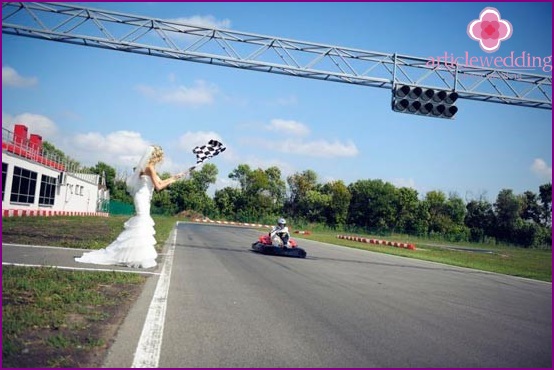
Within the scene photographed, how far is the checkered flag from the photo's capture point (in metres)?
9.62

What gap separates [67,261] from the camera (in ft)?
27.7

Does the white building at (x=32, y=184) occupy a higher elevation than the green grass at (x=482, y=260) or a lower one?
higher

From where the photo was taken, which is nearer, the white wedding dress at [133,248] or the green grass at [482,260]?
the white wedding dress at [133,248]

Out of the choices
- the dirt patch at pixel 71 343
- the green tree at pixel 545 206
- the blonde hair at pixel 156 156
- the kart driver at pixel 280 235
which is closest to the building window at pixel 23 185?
the kart driver at pixel 280 235

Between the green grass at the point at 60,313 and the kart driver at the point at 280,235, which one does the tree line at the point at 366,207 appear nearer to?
the kart driver at the point at 280,235

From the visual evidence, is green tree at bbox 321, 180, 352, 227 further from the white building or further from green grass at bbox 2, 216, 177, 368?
green grass at bbox 2, 216, 177, 368

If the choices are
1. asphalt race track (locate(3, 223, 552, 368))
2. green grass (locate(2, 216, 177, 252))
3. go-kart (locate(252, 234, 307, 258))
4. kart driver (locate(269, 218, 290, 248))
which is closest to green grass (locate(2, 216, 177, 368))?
asphalt race track (locate(3, 223, 552, 368))

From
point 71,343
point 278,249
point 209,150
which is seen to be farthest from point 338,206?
point 71,343

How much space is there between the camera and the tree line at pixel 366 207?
72.8 m

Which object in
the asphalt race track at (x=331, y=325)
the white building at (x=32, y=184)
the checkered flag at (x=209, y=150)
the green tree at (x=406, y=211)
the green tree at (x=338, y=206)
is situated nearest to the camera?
the asphalt race track at (x=331, y=325)

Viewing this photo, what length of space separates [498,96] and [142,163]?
45.7ft

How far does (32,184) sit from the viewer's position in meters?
30.1

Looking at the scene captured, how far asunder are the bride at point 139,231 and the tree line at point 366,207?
197 ft

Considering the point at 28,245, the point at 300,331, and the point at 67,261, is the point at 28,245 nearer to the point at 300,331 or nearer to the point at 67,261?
the point at 67,261
